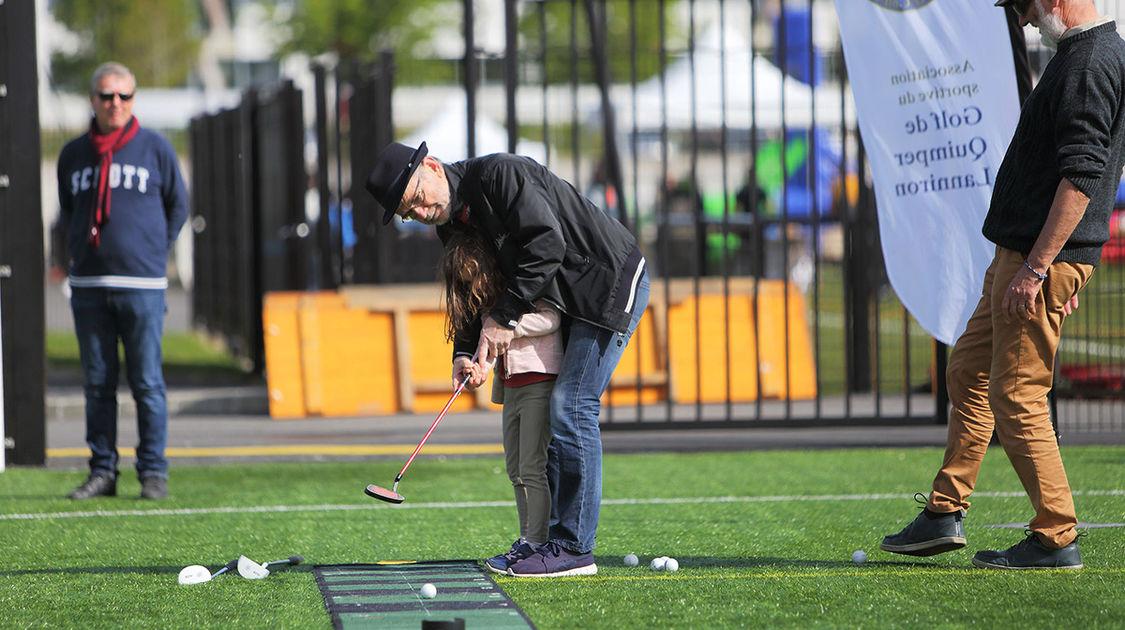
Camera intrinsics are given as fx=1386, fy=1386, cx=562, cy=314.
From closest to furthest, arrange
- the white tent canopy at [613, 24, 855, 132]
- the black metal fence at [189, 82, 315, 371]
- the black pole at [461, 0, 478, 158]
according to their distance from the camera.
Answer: the black pole at [461, 0, 478, 158] → the black metal fence at [189, 82, 315, 371] → the white tent canopy at [613, 24, 855, 132]

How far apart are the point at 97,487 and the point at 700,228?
5.92 meters

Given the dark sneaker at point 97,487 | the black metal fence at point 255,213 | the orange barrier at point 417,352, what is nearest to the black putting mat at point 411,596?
the dark sneaker at point 97,487

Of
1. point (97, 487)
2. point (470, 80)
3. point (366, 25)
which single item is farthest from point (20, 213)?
point (366, 25)

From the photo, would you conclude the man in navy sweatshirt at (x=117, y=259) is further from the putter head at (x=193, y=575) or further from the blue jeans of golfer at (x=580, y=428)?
the blue jeans of golfer at (x=580, y=428)

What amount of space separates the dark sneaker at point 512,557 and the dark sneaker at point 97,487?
2.74 meters

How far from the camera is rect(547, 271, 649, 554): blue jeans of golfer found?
15.2 ft

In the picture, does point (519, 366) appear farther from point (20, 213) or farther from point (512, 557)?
point (20, 213)

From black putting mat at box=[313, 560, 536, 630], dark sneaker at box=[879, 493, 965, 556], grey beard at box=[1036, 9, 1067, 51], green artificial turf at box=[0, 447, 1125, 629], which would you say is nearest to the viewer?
black putting mat at box=[313, 560, 536, 630]

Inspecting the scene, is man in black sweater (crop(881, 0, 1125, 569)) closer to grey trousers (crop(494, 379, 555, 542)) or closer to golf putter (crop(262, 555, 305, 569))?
grey trousers (crop(494, 379, 555, 542))

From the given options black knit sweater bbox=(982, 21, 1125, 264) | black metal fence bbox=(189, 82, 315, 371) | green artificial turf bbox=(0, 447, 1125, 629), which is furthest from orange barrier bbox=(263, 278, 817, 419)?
black knit sweater bbox=(982, 21, 1125, 264)

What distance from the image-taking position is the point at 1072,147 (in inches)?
173

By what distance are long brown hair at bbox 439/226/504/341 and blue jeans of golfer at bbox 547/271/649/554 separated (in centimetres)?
32

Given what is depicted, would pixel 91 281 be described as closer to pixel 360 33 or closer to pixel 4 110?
pixel 4 110

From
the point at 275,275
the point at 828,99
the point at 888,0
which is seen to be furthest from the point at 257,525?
the point at 828,99
